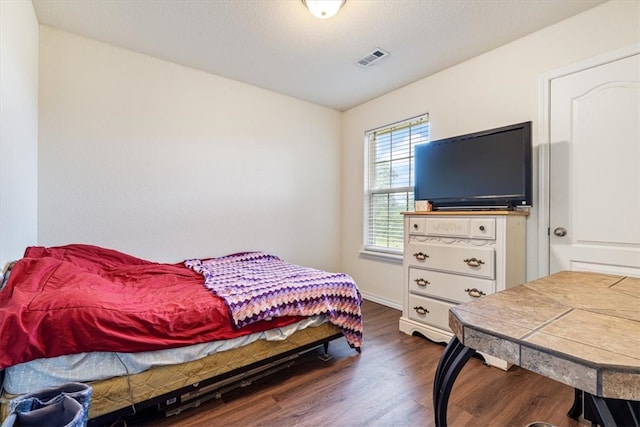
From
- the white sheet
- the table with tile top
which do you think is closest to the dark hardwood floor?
the white sheet

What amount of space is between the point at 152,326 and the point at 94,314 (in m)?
0.25

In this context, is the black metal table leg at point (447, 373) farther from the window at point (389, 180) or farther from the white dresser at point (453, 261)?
the window at point (389, 180)

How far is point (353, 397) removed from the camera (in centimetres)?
171

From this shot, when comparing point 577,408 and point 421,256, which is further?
point 421,256

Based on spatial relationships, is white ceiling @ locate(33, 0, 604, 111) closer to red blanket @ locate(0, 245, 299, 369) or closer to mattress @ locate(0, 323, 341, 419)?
red blanket @ locate(0, 245, 299, 369)

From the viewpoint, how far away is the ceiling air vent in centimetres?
261

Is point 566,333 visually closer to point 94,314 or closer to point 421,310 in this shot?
point 94,314

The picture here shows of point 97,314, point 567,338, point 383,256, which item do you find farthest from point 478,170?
point 97,314

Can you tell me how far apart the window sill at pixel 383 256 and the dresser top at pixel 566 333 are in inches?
87.3

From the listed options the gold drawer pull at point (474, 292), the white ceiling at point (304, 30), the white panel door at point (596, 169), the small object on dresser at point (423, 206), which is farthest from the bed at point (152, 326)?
the white ceiling at point (304, 30)

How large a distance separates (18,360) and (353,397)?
5.13 ft

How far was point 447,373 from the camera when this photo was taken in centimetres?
92

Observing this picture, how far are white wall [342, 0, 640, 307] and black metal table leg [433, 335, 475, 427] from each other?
181 centimetres

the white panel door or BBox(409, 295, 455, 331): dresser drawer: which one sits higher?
the white panel door
